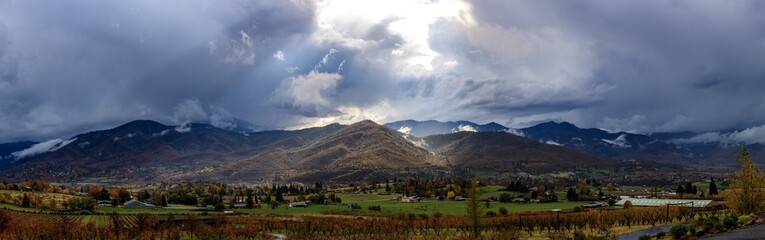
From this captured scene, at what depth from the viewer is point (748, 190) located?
3669 inches

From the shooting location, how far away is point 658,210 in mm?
131500

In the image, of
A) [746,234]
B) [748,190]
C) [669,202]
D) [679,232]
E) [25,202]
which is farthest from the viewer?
[25,202]

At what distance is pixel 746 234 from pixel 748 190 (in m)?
39.7

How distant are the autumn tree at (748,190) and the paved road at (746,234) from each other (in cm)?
3082

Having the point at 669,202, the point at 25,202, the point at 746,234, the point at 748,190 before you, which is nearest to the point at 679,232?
the point at 746,234

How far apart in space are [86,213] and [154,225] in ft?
178

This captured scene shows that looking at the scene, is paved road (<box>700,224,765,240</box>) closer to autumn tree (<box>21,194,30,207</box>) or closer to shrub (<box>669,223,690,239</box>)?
shrub (<box>669,223,690,239</box>)

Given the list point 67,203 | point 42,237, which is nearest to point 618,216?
point 42,237

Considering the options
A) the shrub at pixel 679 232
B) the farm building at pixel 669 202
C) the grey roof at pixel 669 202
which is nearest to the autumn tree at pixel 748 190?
the shrub at pixel 679 232

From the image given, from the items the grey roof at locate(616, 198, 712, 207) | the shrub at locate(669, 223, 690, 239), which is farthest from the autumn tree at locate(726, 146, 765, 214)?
the grey roof at locate(616, 198, 712, 207)

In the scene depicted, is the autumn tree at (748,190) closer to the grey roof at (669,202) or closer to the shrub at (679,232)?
the shrub at (679,232)

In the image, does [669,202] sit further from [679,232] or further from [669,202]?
[679,232]

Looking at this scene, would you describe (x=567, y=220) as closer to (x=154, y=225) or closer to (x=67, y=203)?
(x=154, y=225)

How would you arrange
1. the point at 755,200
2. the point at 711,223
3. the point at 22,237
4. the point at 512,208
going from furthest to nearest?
the point at 512,208, the point at 22,237, the point at 755,200, the point at 711,223
